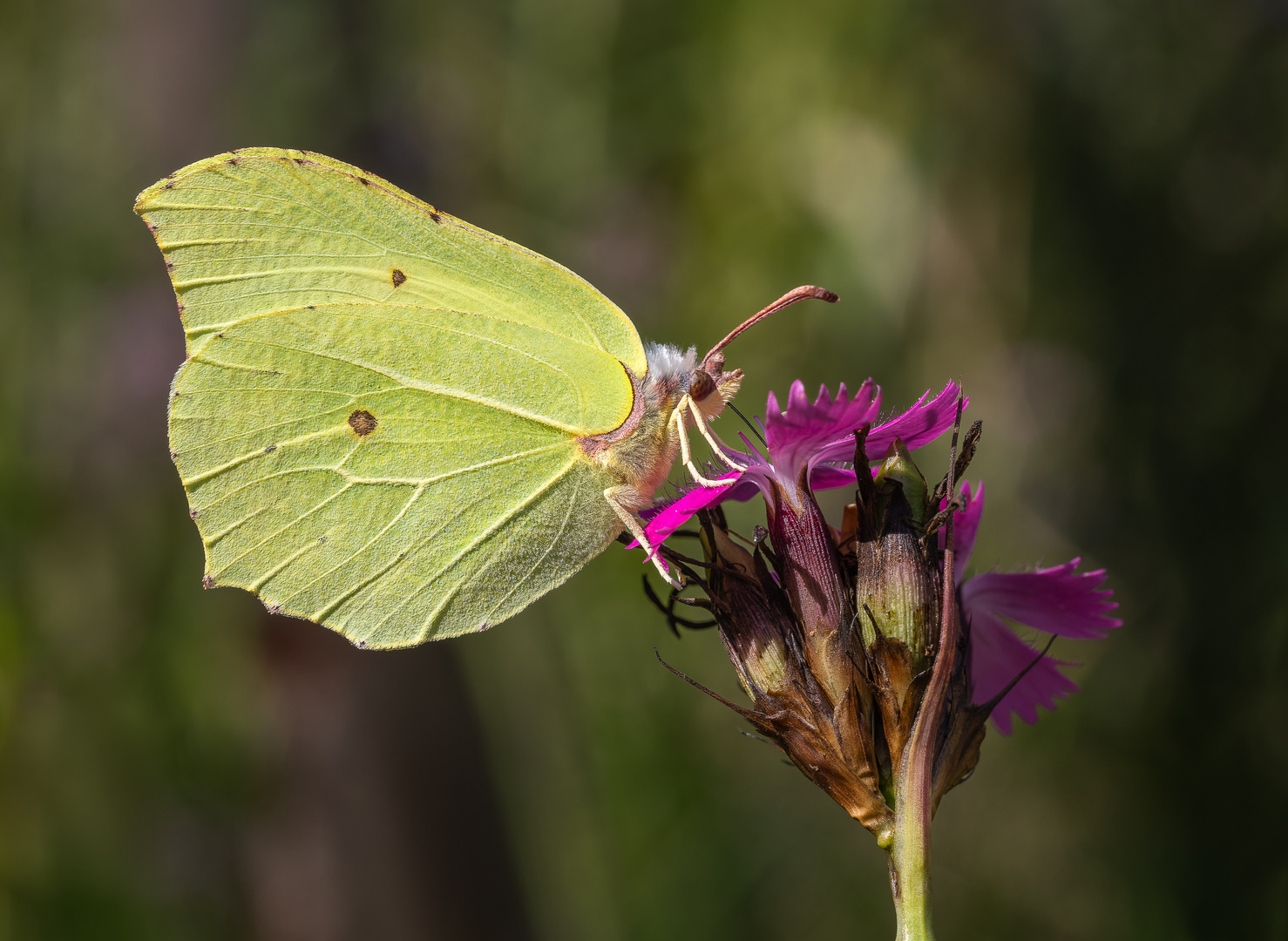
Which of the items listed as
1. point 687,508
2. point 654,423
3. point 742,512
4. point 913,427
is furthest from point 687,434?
point 742,512

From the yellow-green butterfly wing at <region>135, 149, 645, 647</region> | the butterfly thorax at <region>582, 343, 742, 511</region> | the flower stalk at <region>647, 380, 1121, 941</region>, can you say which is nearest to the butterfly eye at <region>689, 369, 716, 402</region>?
the butterfly thorax at <region>582, 343, 742, 511</region>

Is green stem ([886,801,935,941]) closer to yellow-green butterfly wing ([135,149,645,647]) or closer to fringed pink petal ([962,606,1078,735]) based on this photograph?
fringed pink petal ([962,606,1078,735])

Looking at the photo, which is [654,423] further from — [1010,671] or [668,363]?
[1010,671]

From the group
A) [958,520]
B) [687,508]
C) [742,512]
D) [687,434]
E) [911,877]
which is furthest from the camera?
[742,512]

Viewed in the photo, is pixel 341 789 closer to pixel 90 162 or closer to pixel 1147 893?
pixel 1147 893

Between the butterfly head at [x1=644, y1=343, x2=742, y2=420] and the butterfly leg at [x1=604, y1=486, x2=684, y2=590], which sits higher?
the butterfly head at [x1=644, y1=343, x2=742, y2=420]

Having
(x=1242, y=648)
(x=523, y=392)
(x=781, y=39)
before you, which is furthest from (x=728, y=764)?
(x=781, y=39)

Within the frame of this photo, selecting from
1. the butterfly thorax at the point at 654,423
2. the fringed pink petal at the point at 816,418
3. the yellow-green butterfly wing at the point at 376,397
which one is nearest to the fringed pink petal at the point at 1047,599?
the fringed pink petal at the point at 816,418

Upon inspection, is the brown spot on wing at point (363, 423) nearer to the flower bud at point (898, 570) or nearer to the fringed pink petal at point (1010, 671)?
the flower bud at point (898, 570)

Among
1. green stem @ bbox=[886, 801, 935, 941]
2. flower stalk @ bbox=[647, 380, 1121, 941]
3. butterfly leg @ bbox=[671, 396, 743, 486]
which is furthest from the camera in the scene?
butterfly leg @ bbox=[671, 396, 743, 486]
